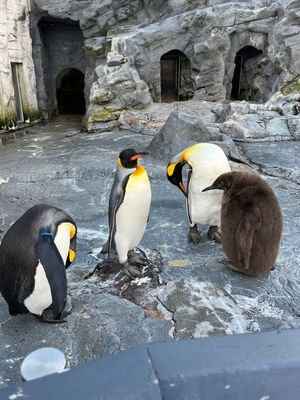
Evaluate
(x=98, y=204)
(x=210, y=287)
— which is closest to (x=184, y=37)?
(x=98, y=204)

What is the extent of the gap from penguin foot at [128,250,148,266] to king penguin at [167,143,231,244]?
0.50 meters

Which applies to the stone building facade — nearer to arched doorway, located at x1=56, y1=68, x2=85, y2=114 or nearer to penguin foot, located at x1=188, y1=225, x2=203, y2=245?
arched doorway, located at x1=56, y1=68, x2=85, y2=114

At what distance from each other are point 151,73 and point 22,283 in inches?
365

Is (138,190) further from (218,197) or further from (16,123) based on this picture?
(16,123)

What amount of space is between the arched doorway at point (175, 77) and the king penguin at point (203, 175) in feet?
29.9

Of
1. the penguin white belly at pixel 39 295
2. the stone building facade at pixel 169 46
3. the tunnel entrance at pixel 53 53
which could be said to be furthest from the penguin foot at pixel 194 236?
the tunnel entrance at pixel 53 53

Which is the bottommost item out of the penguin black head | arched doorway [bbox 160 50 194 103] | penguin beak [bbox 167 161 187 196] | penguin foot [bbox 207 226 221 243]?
penguin foot [bbox 207 226 221 243]

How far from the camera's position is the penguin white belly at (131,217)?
2.33 m

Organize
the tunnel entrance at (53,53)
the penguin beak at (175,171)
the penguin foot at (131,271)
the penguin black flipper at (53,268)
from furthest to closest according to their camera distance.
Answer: the tunnel entrance at (53,53) < the penguin beak at (175,171) < the penguin foot at (131,271) < the penguin black flipper at (53,268)

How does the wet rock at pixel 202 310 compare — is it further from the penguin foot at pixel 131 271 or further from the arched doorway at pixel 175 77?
the arched doorway at pixel 175 77

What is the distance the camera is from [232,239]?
2.29m

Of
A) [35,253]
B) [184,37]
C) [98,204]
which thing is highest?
[184,37]

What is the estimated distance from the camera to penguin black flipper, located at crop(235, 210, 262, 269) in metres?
2.13

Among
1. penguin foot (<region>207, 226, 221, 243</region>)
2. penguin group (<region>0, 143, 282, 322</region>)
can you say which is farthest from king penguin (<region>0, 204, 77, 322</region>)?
penguin foot (<region>207, 226, 221, 243</region>)
